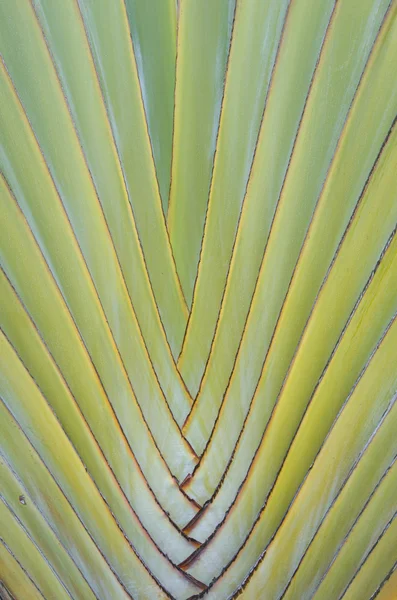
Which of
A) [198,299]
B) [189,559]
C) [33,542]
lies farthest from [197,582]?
[198,299]

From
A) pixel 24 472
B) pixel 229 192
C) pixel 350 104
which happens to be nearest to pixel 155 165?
pixel 229 192

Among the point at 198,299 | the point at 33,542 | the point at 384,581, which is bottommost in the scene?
the point at 384,581

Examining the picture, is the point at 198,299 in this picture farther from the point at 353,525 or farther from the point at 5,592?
the point at 5,592

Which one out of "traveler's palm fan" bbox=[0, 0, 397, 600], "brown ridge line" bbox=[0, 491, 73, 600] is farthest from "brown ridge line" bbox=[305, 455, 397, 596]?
"brown ridge line" bbox=[0, 491, 73, 600]

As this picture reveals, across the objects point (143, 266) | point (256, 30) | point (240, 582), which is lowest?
point (240, 582)

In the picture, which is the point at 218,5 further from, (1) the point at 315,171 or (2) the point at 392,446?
(2) the point at 392,446

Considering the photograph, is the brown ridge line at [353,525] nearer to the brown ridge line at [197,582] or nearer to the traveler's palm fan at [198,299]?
the traveler's palm fan at [198,299]

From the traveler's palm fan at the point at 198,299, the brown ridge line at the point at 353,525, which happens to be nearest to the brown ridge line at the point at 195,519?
the traveler's palm fan at the point at 198,299

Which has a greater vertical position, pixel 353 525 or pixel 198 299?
pixel 198 299
